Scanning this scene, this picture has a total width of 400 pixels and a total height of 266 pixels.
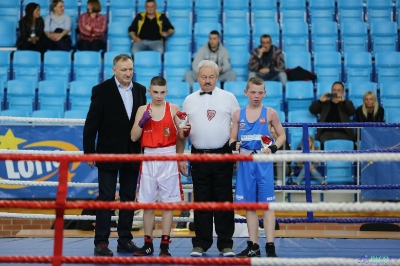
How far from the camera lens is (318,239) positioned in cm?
600

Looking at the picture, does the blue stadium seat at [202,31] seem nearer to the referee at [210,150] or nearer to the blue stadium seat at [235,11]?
the blue stadium seat at [235,11]

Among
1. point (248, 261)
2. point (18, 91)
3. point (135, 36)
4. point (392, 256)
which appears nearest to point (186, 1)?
point (135, 36)

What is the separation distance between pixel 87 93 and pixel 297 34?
3.45 meters

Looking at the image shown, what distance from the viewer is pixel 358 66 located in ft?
33.8

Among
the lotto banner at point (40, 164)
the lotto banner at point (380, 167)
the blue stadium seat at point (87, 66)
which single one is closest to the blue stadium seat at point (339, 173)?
the lotto banner at point (380, 167)

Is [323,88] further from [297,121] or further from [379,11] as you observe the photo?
[379,11]

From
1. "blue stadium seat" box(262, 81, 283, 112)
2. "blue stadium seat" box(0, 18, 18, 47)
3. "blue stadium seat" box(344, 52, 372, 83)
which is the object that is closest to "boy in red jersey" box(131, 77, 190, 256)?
"blue stadium seat" box(262, 81, 283, 112)

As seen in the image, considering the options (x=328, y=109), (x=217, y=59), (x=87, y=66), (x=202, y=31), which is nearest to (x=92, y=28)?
(x=87, y=66)

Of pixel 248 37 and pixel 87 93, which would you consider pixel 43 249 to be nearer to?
pixel 87 93

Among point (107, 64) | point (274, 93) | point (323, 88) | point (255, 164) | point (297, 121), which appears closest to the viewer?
point (255, 164)

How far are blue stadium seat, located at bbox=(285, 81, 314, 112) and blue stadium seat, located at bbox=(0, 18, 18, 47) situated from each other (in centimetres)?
448

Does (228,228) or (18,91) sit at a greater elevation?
(18,91)

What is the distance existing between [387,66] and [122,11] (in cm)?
431

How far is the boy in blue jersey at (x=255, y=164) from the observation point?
499 cm
